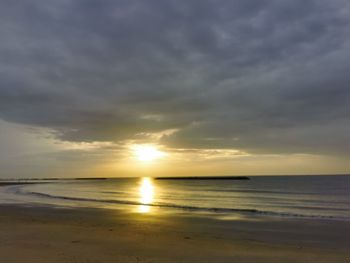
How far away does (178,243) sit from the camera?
46.0ft

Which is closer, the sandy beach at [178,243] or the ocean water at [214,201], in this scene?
the sandy beach at [178,243]

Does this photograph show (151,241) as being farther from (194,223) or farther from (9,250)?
(194,223)

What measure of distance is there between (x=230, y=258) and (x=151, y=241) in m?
3.77

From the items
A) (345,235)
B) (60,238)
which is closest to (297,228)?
(345,235)

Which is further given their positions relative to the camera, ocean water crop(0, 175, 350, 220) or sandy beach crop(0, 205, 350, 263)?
ocean water crop(0, 175, 350, 220)

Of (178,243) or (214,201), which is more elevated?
(214,201)

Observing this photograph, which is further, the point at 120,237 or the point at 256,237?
the point at 256,237

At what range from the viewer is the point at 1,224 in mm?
18844

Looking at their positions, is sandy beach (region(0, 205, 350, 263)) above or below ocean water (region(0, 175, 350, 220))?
below

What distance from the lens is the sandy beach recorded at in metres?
11.3

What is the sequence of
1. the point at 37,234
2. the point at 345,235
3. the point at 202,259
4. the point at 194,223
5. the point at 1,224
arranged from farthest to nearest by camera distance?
the point at 194,223 < the point at 1,224 < the point at 345,235 < the point at 37,234 < the point at 202,259

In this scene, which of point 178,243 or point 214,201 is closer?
point 178,243

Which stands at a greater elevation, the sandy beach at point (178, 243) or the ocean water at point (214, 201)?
the ocean water at point (214, 201)

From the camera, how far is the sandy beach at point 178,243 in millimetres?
11336
